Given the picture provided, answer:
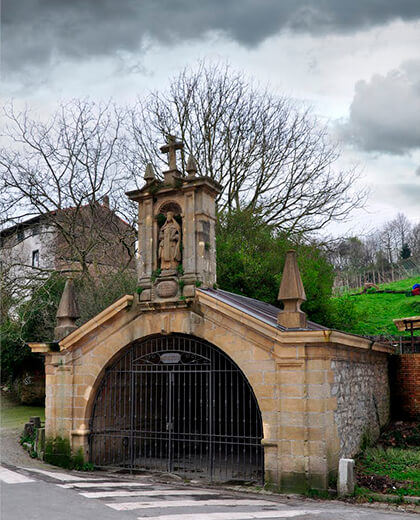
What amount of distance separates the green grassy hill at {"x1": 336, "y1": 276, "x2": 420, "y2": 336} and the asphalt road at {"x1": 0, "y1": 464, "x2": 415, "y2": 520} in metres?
17.8

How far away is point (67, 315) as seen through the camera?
40.0 ft

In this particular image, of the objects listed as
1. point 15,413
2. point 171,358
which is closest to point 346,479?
point 171,358

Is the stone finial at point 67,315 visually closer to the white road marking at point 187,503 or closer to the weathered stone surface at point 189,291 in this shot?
the weathered stone surface at point 189,291

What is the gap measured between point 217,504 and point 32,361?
56.3 ft

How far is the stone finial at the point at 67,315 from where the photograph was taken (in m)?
12.1

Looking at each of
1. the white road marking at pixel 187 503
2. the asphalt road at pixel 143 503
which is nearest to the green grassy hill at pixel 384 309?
the asphalt road at pixel 143 503

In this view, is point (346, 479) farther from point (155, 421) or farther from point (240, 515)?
point (155, 421)

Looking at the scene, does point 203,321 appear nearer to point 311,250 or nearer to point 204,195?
point 204,195

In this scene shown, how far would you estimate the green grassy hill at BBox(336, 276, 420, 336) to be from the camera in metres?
Result: 27.6

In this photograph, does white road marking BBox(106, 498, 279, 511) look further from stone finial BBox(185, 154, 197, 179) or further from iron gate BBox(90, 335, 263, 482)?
stone finial BBox(185, 154, 197, 179)

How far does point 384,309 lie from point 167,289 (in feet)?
78.3

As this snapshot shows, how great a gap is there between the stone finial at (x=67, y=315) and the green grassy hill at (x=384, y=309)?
1671cm

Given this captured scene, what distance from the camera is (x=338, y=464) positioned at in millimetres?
9430

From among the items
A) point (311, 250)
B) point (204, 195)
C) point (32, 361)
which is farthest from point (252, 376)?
point (32, 361)
